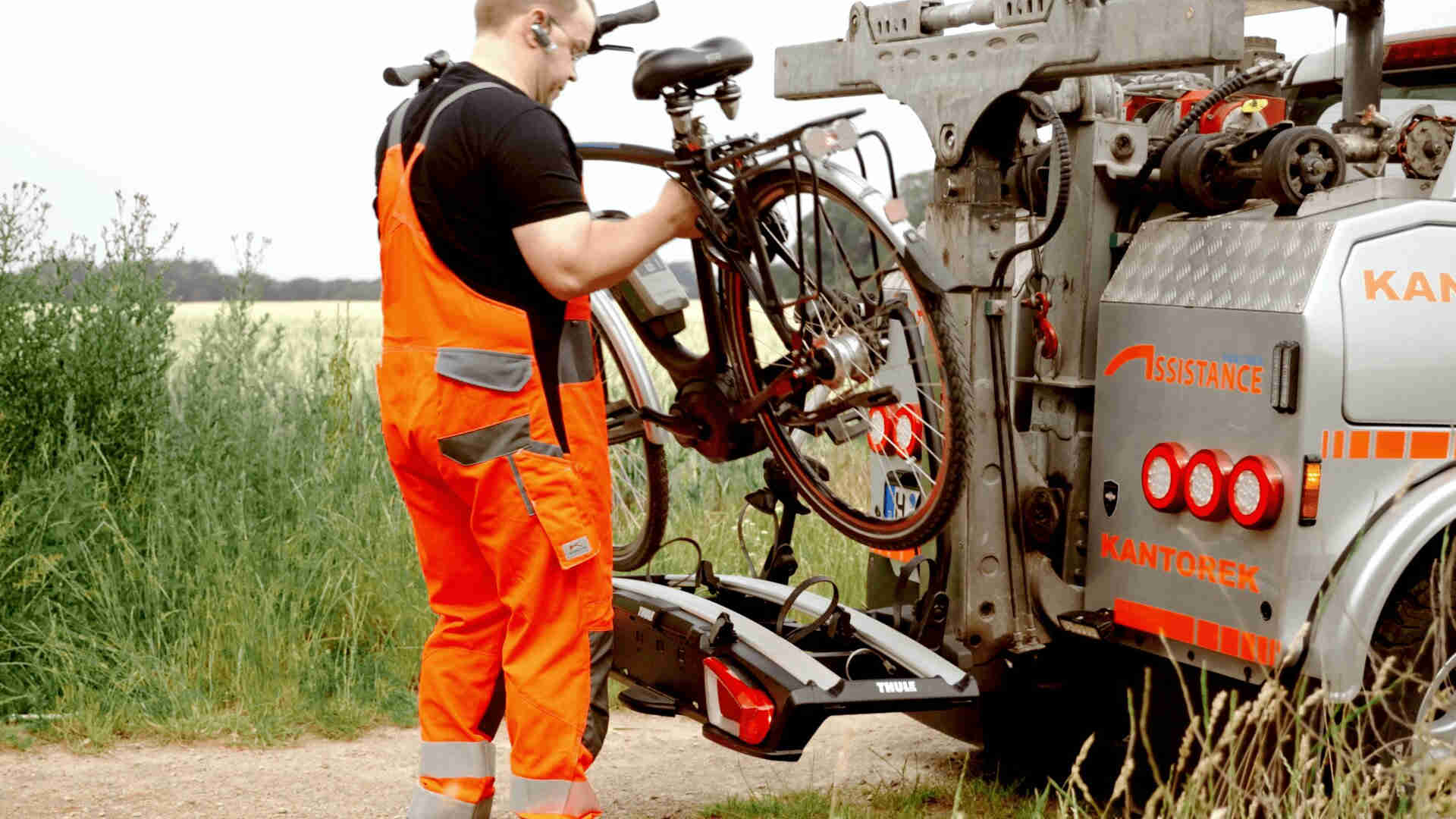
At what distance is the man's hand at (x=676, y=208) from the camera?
3.29 meters

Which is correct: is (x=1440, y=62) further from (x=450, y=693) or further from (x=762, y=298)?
(x=450, y=693)

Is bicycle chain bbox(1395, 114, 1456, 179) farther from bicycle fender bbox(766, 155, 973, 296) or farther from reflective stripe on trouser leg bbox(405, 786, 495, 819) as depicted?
reflective stripe on trouser leg bbox(405, 786, 495, 819)

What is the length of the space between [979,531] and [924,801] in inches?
48.1

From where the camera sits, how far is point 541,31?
3.28 m

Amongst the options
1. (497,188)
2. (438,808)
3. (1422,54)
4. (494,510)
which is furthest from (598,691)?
(1422,54)

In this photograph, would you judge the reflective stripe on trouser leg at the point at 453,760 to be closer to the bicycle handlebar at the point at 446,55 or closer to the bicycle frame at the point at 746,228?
the bicycle frame at the point at 746,228

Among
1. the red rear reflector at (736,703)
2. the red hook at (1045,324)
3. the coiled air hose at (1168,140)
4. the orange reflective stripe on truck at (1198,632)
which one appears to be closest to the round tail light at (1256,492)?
the orange reflective stripe on truck at (1198,632)

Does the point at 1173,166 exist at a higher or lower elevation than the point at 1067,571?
higher

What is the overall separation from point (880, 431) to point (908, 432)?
0.63ft

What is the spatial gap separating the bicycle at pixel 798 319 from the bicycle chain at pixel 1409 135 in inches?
47.7

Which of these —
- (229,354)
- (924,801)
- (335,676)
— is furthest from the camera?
(229,354)

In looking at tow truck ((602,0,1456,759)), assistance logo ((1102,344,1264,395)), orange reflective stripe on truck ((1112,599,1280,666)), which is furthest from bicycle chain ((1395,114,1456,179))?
orange reflective stripe on truck ((1112,599,1280,666))

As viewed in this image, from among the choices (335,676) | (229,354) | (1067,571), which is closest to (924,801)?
(1067,571)

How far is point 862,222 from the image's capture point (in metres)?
3.60
